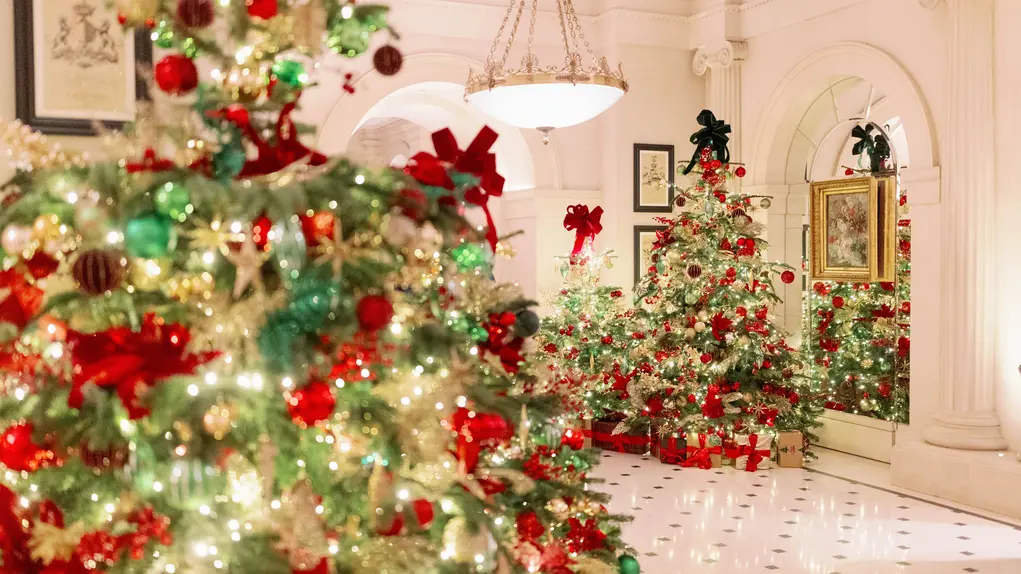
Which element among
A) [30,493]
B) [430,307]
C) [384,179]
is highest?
[384,179]

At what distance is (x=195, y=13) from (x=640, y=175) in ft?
28.3

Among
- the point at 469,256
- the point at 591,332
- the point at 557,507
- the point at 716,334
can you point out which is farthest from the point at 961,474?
the point at 469,256

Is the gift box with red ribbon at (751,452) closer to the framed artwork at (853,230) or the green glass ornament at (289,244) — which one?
the framed artwork at (853,230)

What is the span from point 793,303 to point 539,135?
10.9ft

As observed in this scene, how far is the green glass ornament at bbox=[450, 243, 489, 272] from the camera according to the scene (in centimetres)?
292

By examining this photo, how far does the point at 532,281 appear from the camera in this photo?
10.8 m

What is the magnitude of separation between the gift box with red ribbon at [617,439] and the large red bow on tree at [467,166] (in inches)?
249

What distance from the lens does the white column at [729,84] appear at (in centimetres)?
1027

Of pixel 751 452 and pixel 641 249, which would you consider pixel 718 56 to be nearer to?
pixel 641 249

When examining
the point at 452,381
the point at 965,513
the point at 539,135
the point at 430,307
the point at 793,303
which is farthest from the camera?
the point at 539,135

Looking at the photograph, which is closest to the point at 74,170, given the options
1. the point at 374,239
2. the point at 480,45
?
the point at 374,239

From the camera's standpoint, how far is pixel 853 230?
360 inches

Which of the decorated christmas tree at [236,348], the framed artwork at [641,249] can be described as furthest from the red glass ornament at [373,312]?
the framed artwork at [641,249]

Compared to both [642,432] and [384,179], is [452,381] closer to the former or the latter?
[384,179]
